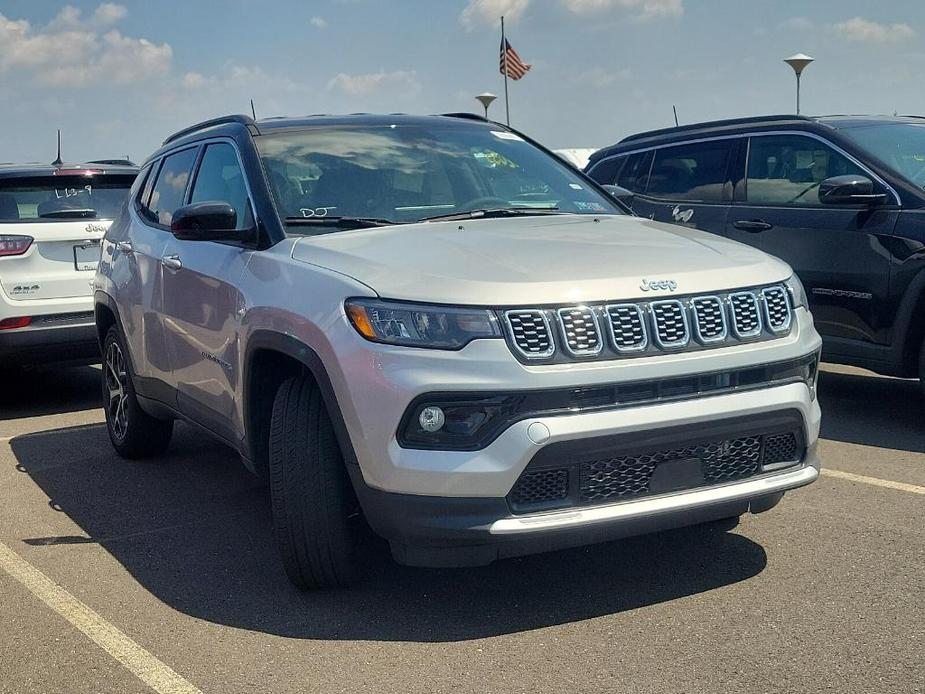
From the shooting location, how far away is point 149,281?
5.86 meters

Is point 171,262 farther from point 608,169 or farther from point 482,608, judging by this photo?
point 608,169

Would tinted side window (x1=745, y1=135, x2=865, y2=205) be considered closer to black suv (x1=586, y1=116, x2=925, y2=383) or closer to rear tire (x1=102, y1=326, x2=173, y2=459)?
black suv (x1=586, y1=116, x2=925, y2=383)

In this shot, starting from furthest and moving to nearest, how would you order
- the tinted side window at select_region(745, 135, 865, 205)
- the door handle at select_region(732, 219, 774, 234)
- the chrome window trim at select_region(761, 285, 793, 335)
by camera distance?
Answer: 1. the door handle at select_region(732, 219, 774, 234)
2. the tinted side window at select_region(745, 135, 865, 205)
3. the chrome window trim at select_region(761, 285, 793, 335)

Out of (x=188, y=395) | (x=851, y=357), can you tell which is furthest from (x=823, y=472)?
(x=188, y=395)

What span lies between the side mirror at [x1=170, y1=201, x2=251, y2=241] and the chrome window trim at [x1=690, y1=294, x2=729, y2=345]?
1.81 meters

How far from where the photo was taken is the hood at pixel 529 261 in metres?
3.74

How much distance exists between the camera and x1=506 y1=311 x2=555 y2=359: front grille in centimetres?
366

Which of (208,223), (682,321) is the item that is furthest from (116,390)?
(682,321)

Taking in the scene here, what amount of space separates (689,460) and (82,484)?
144 inches

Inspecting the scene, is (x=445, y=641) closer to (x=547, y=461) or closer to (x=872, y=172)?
(x=547, y=461)

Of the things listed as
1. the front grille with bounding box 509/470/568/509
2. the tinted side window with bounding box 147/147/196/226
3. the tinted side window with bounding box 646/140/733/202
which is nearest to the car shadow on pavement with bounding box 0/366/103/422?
the tinted side window with bounding box 147/147/196/226

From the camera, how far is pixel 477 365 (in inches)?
142

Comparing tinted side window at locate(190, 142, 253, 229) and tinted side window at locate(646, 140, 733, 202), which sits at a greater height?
tinted side window at locate(190, 142, 253, 229)

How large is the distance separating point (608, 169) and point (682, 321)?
5.32 meters
